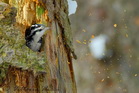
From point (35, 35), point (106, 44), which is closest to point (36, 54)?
point (35, 35)

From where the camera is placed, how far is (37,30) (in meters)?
3.23

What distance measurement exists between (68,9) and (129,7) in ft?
11.1

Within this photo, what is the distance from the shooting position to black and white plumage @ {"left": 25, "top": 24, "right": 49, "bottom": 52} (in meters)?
3.23

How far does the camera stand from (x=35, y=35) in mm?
3354

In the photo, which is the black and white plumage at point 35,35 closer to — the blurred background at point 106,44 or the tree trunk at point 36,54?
the tree trunk at point 36,54

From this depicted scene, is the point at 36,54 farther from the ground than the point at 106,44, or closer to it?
closer to it

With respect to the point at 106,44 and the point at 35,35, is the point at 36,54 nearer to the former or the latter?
the point at 35,35

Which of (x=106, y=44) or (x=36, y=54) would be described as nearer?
(x=36, y=54)

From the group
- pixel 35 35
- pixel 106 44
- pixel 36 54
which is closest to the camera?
pixel 36 54

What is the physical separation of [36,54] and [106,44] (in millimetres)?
4178

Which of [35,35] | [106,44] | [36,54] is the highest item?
[106,44]

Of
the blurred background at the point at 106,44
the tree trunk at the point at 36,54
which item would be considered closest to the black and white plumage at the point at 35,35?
the tree trunk at the point at 36,54

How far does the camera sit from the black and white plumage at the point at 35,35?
323 cm

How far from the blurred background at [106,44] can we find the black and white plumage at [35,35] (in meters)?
3.48
